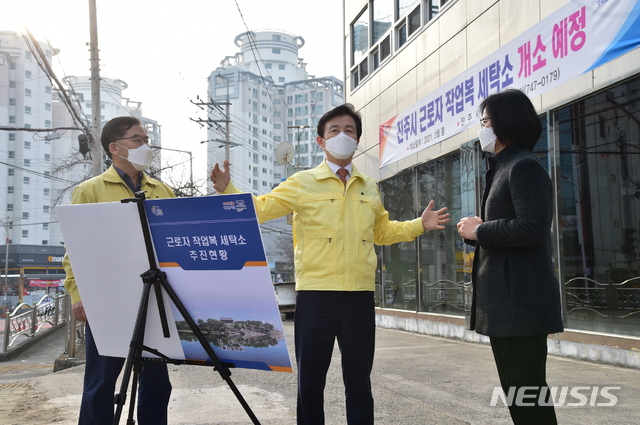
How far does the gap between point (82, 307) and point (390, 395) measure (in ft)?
10.1

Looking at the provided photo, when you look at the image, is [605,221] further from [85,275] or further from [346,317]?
[85,275]

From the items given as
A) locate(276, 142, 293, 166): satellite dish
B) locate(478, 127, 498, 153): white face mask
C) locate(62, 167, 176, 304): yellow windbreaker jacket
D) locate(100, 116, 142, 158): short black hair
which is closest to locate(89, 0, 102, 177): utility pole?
locate(276, 142, 293, 166): satellite dish

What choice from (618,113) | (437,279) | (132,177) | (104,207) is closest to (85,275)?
(104,207)

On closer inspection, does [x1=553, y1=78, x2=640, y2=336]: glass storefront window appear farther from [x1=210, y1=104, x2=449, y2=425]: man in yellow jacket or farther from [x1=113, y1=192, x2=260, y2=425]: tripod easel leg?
[x1=113, y1=192, x2=260, y2=425]: tripod easel leg

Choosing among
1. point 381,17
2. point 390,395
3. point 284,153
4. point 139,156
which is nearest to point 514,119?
point 139,156

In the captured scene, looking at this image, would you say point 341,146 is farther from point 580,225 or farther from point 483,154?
point 483,154

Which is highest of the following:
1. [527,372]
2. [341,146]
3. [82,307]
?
[341,146]

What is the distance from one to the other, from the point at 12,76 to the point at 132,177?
97832mm

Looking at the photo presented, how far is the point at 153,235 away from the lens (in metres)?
3.02

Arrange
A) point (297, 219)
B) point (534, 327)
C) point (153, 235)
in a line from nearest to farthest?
1. point (534, 327)
2. point (153, 235)
3. point (297, 219)

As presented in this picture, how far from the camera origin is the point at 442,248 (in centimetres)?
1271

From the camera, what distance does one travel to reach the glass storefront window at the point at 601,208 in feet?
25.3

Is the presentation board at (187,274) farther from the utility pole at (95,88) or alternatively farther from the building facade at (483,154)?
the utility pole at (95,88)

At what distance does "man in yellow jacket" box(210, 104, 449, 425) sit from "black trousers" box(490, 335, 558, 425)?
2.74 ft
